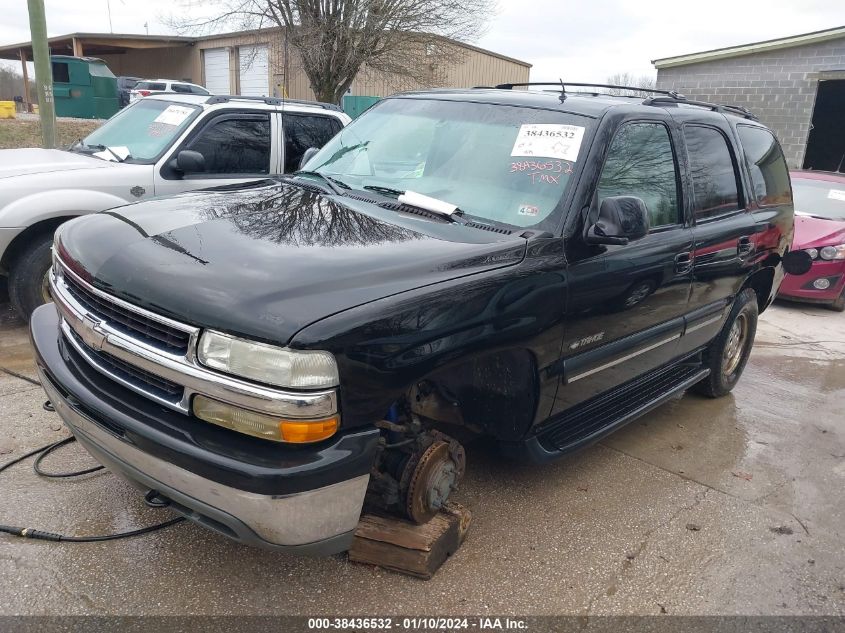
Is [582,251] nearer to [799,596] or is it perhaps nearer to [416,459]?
[416,459]

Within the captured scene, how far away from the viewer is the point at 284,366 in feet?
6.75

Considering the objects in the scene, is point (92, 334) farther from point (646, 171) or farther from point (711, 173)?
point (711, 173)

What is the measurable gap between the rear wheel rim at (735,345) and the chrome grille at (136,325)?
12.9ft

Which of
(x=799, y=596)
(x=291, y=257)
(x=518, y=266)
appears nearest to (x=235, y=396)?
(x=291, y=257)

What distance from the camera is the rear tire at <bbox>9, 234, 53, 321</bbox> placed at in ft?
15.8

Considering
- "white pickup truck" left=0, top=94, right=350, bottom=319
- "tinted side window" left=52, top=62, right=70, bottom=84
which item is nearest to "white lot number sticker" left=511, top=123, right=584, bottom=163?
"white pickup truck" left=0, top=94, right=350, bottom=319

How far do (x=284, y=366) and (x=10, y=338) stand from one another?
396cm

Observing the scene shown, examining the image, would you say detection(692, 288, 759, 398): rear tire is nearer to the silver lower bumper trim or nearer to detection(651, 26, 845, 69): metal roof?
the silver lower bumper trim

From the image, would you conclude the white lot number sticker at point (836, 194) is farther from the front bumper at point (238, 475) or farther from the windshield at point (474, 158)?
the front bumper at point (238, 475)

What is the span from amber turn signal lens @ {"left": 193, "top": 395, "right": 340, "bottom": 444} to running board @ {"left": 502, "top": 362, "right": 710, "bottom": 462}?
1.22 meters

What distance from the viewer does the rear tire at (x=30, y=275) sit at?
481cm

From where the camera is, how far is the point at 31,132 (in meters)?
17.3

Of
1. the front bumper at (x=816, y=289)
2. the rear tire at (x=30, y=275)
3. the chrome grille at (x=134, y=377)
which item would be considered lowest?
the front bumper at (x=816, y=289)

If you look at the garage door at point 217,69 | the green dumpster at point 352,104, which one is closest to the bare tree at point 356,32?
the green dumpster at point 352,104
